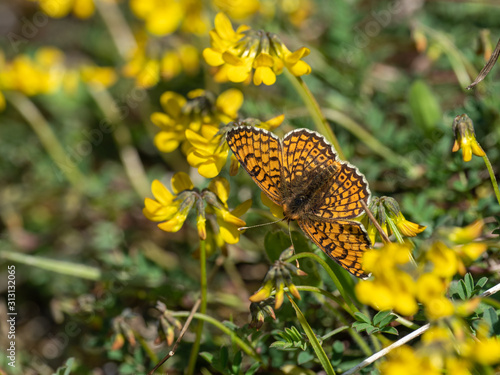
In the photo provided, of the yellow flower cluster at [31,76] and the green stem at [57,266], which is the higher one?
the yellow flower cluster at [31,76]

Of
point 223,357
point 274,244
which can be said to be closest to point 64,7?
point 274,244

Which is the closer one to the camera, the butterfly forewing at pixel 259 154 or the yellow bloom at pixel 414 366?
the yellow bloom at pixel 414 366

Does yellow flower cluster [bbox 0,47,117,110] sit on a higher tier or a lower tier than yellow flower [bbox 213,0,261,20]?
higher

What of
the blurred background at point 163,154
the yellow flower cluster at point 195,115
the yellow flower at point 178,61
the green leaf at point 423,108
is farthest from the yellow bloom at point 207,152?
the yellow flower at point 178,61

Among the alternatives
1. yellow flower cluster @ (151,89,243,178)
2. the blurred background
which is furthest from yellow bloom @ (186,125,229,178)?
the blurred background

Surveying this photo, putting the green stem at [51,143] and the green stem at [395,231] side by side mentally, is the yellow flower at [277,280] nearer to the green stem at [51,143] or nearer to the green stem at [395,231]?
the green stem at [395,231]

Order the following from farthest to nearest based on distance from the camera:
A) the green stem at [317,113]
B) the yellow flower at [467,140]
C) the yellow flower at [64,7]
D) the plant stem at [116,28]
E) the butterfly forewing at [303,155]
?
the plant stem at [116,28]
the yellow flower at [64,7]
the green stem at [317,113]
the butterfly forewing at [303,155]
the yellow flower at [467,140]

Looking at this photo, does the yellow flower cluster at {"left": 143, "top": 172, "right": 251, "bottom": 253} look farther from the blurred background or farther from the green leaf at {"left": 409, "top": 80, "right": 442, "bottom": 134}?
the green leaf at {"left": 409, "top": 80, "right": 442, "bottom": 134}

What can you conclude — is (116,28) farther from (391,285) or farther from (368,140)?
(391,285)
